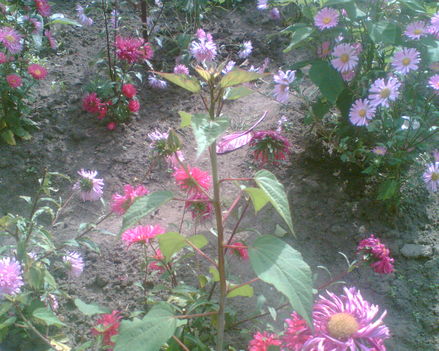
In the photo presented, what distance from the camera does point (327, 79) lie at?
2.06 metres

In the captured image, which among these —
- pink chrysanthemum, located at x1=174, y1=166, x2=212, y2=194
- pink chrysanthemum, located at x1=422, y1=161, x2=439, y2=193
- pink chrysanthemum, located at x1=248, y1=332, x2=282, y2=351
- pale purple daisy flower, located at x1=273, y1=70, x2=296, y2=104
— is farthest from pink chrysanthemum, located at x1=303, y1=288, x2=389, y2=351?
pale purple daisy flower, located at x1=273, y1=70, x2=296, y2=104

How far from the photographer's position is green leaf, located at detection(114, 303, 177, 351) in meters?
0.92

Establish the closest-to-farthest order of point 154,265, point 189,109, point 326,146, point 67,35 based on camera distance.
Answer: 1. point 154,265
2. point 326,146
3. point 189,109
4. point 67,35

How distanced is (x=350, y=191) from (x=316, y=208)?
0.71 feet

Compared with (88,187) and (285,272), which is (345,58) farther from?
(285,272)

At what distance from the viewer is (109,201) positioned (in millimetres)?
2271

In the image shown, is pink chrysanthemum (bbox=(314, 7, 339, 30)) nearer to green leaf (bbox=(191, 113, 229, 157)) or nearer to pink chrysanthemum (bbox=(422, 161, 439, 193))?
pink chrysanthemum (bbox=(422, 161, 439, 193))

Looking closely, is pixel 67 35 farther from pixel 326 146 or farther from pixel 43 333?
pixel 43 333

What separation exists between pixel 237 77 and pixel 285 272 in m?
0.38

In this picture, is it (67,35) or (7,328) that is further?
(67,35)

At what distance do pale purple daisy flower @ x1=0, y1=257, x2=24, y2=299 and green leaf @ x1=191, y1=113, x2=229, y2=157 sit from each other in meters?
0.75

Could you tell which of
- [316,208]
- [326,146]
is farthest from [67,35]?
[316,208]

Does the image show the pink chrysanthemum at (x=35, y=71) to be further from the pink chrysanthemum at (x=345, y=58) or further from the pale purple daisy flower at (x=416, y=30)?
the pale purple daisy flower at (x=416, y=30)

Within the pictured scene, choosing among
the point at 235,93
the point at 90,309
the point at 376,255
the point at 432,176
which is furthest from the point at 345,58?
the point at 90,309
